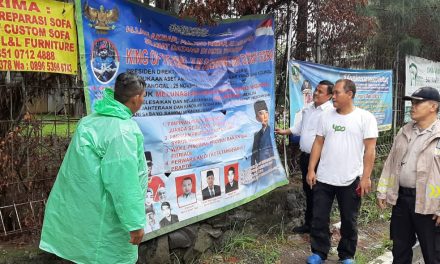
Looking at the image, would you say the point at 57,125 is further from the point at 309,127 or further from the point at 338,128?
the point at 309,127

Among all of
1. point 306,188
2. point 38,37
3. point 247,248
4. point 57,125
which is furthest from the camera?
point 306,188

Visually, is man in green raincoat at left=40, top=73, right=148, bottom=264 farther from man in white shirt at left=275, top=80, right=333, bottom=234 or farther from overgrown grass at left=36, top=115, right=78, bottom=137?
man in white shirt at left=275, top=80, right=333, bottom=234

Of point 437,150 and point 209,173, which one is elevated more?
point 437,150

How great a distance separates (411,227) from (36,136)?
3.13m

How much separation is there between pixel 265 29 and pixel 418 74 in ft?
15.4

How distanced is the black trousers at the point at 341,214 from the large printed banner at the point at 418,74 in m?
4.50

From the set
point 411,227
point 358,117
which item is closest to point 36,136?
point 358,117

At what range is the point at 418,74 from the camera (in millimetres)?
8133

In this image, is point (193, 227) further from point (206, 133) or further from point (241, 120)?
point (241, 120)

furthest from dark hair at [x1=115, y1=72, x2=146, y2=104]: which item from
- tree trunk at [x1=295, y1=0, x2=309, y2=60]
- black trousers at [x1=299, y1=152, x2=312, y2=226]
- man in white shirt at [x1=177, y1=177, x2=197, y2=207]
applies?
tree trunk at [x1=295, y1=0, x2=309, y2=60]

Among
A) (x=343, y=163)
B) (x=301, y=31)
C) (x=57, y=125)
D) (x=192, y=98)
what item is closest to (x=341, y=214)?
(x=343, y=163)

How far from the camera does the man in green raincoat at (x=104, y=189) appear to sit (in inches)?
90.9

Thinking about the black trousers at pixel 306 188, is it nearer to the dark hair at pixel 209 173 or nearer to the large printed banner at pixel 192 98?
the large printed banner at pixel 192 98

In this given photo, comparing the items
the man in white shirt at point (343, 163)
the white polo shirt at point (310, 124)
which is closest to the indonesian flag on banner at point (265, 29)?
the white polo shirt at point (310, 124)
